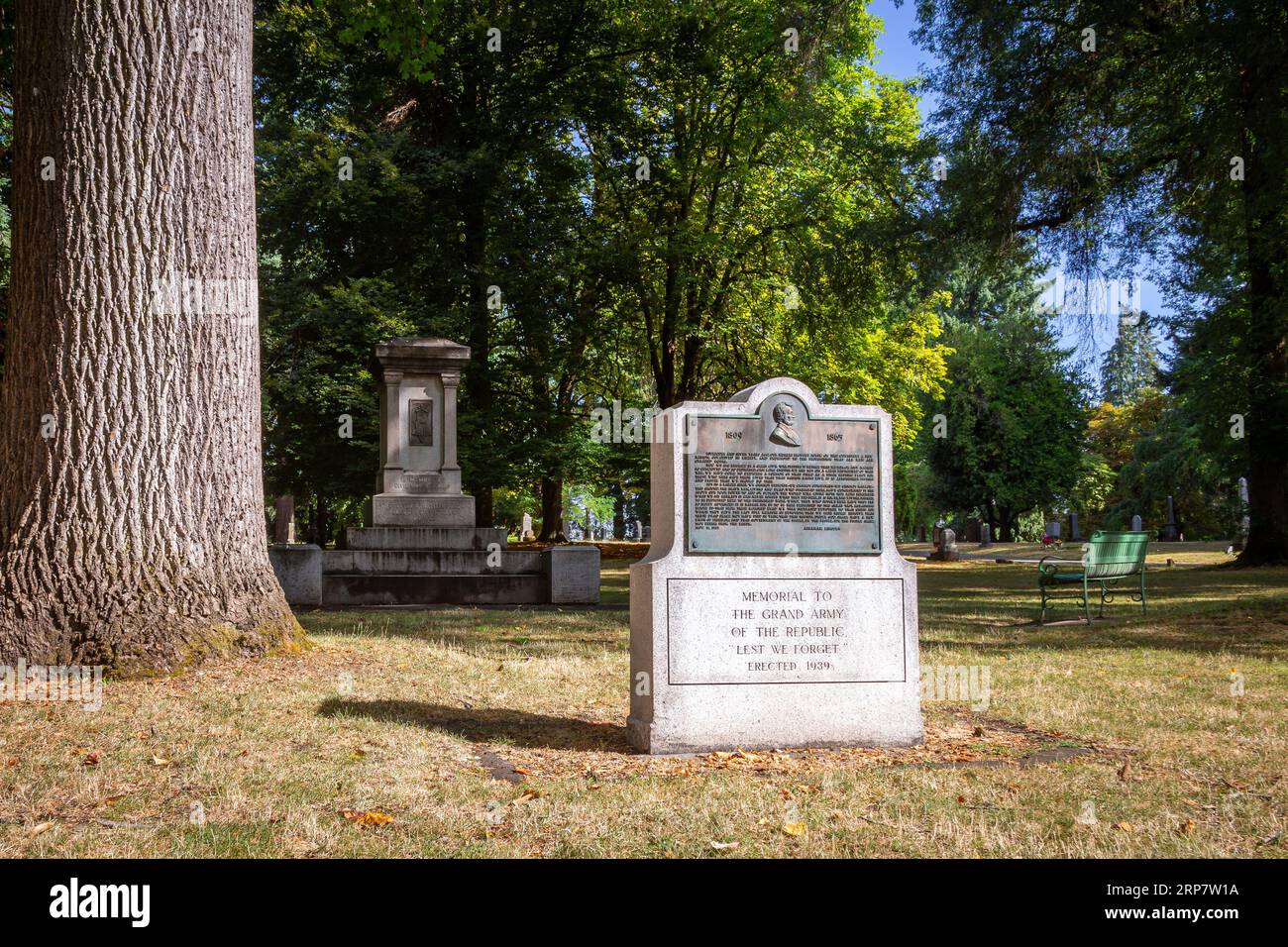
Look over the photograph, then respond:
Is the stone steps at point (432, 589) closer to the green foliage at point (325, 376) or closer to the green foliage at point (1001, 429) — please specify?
the green foliage at point (325, 376)

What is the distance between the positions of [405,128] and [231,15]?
17.6 m

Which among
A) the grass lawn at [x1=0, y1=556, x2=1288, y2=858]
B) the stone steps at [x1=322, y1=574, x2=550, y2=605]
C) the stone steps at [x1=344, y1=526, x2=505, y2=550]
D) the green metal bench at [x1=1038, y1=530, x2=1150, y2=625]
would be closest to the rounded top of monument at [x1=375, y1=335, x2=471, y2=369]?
the stone steps at [x1=344, y1=526, x2=505, y2=550]

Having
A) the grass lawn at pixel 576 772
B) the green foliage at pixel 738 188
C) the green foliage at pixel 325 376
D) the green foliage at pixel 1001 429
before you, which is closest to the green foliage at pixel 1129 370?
the green foliage at pixel 1001 429

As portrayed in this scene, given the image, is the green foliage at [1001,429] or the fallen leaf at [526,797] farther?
the green foliage at [1001,429]

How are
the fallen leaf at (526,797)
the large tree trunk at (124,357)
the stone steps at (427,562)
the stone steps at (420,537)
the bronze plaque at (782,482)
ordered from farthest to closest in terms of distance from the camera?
the stone steps at (420,537), the stone steps at (427,562), the large tree trunk at (124,357), the bronze plaque at (782,482), the fallen leaf at (526,797)

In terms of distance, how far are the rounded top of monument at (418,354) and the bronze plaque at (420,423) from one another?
0.61m

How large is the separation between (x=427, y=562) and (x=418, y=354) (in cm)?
334

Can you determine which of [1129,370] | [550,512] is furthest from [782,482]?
[1129,370]

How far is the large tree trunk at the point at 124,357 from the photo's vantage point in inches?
279

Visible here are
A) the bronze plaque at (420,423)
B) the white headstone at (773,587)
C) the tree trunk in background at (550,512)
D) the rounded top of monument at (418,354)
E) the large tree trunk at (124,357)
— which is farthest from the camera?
the tree trunk in background at (550,512)

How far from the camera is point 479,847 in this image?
412 cm

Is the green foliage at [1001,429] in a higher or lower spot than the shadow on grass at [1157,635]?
higher

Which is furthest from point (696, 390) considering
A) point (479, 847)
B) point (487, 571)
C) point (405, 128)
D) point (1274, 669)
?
point (479, 847)

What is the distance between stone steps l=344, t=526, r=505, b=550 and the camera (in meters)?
15.7
